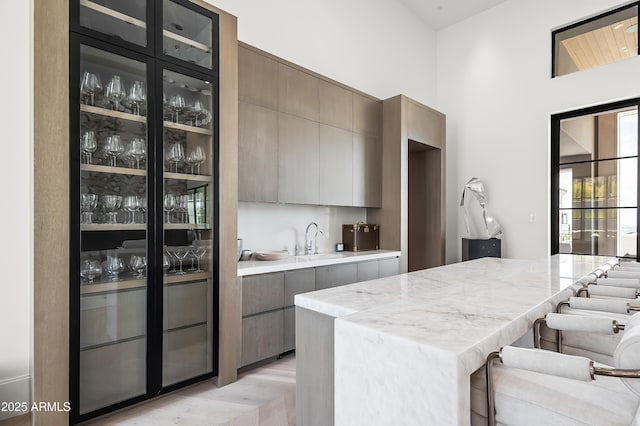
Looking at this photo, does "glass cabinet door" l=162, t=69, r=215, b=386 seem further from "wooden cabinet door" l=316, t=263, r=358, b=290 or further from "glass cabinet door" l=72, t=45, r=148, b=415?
"wooden cabinet door" l=316, t=263, r=358, b=290

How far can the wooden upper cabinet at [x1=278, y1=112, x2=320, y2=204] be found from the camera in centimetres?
305

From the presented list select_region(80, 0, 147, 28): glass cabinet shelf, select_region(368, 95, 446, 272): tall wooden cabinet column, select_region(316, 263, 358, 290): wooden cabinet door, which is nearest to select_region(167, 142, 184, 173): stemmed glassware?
select_region(80, 0, 147, 28): glass cabinet shelf

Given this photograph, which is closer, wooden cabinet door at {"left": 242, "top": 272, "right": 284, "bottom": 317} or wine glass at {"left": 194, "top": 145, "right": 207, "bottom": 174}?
wine glass at {"left": 194, "top": 145, "right": 207, "bottom": 174}

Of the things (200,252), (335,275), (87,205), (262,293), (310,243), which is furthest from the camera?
(310,243)

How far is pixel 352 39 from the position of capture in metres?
4.23

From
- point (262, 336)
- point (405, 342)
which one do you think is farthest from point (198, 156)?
point (405, 342)

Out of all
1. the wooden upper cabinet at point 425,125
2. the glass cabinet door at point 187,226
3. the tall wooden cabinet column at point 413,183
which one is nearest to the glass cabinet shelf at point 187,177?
the glass cabinet door at point 187,226

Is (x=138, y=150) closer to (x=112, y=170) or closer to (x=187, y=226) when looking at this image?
(x=112, y=170)

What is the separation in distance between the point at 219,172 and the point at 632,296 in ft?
7.09

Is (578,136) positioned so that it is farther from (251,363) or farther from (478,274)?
(251,363)

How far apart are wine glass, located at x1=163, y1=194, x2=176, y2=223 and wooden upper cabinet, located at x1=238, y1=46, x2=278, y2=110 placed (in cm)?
100

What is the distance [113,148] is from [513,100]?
15.7 feet

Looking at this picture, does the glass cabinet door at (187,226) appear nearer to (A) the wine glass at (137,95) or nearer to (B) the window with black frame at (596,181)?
(A) the wine glass at (137,95)

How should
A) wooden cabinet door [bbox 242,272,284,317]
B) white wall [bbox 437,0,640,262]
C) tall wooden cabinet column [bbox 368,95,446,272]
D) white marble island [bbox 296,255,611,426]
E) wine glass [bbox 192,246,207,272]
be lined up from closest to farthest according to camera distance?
1. white marble island [bbox 296,255,611,426]
2. wine glass [bbox 192,246,207,272]
3. wooden cabinet door [bbox 242,272,284,317]
4. tall wooden cabinet column [bbox 368,95,446,272]
5. white wall [bbox 437,0,640,262]
